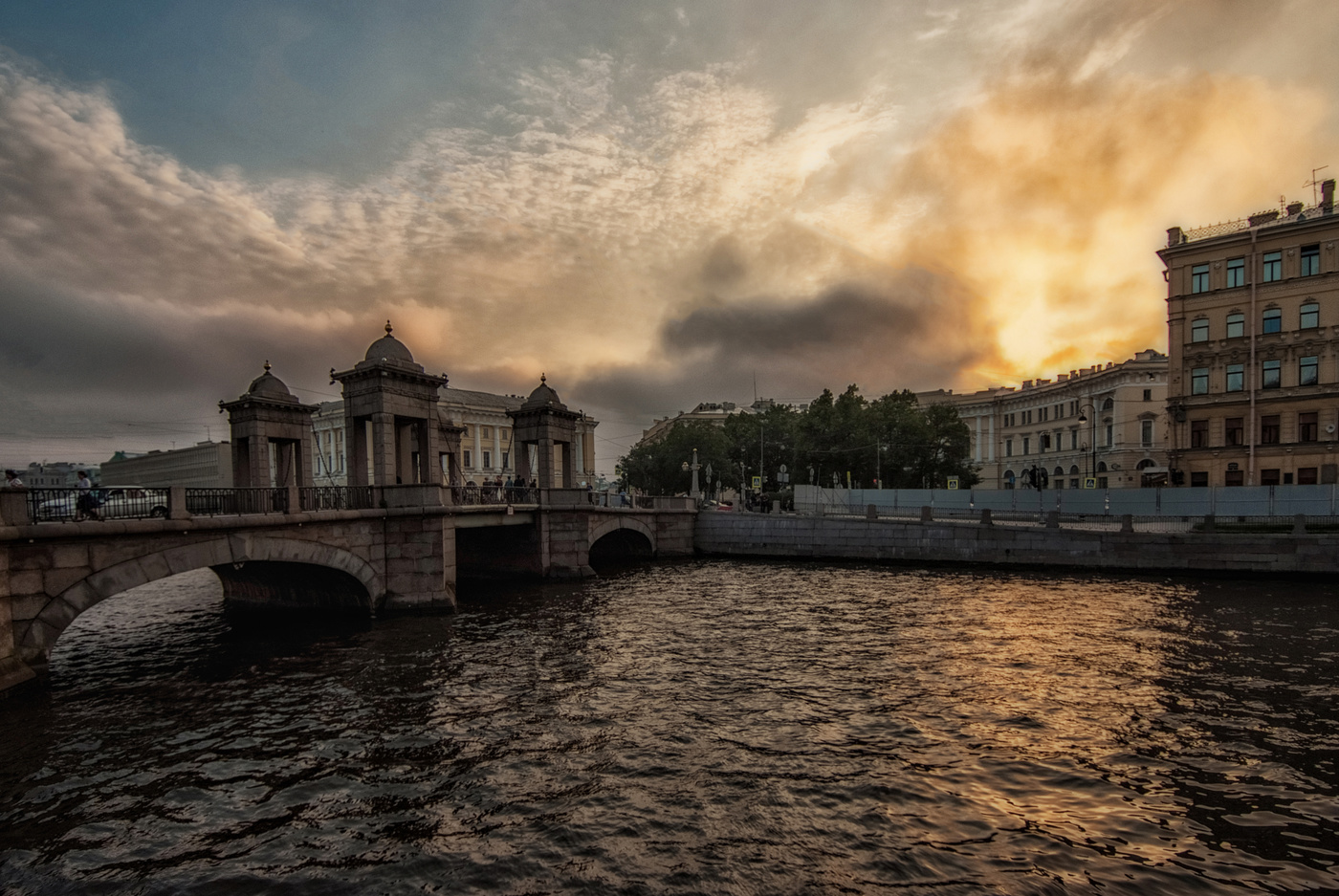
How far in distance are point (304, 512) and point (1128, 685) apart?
22.9 meters

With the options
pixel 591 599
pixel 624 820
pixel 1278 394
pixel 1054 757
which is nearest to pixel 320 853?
pixel 624 820

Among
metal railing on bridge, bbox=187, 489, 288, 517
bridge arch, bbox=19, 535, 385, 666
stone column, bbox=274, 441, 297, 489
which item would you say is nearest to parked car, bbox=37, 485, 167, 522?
metal railing on bridge, bbox=187, 489, 288, 517

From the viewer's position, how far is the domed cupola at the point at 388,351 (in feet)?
84.1

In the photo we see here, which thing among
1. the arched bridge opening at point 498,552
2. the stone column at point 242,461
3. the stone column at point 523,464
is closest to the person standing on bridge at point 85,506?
the stone column at point 242,461

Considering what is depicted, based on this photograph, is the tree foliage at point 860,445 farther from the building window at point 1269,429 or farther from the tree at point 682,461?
the building window at point 1269,429

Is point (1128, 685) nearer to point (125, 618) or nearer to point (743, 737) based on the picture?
point (743, 737)

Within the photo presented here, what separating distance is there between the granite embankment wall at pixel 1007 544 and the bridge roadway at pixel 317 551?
16.2 ft

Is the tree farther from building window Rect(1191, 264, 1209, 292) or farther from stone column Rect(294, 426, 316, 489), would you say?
stone column Rect(294, 426, 316, 489)

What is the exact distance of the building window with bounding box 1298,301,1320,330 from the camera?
139 feet

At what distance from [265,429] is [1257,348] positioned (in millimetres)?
58481

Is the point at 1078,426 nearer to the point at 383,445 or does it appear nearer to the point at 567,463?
the point at 567,463

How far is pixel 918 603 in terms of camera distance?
86.8 ft

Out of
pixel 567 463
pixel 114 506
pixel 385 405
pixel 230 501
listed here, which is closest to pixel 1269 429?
pixel 567 463

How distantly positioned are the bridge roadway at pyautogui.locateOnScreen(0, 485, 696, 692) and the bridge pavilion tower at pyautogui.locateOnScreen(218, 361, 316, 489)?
13.7ft
